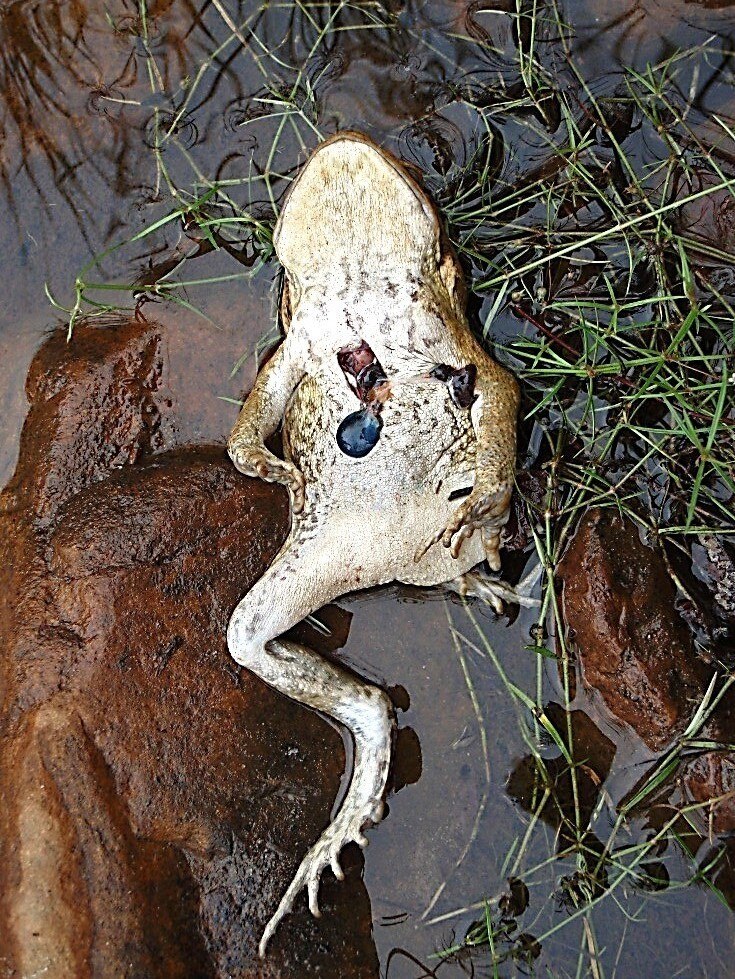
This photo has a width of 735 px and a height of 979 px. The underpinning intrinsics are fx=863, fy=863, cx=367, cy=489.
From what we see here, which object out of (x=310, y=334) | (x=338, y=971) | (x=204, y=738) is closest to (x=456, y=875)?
(x=338, y=971)

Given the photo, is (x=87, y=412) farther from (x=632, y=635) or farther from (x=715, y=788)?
(x=715, y=788)

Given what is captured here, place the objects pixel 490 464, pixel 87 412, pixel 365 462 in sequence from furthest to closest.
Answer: pixel 87 412 < pixel 365 462 < pixel 490 464

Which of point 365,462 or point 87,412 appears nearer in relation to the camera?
point 365,462

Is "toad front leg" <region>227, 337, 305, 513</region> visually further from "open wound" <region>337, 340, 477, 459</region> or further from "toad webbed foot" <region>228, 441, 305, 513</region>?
"open wound" <region>337, 340, 477, 459</region>

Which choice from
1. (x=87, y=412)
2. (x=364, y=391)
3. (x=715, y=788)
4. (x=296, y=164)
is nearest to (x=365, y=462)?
(x=364, y=391)

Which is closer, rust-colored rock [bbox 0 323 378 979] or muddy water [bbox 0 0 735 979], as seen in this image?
rust-colored rock [bbox 0 323 378 979]

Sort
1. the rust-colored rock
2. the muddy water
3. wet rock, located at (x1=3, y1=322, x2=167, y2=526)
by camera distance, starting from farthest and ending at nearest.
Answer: wet rock, located at (x1=3, y1=322, x2=167, y2=526) < the muddy water < the rust-colored rock

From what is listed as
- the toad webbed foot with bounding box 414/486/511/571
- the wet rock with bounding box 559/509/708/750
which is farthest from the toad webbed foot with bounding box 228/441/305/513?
the wet rock with bounding box 559/509/708/750
